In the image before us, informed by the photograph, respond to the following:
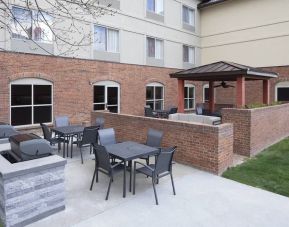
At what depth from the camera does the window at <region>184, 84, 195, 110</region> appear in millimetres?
19986

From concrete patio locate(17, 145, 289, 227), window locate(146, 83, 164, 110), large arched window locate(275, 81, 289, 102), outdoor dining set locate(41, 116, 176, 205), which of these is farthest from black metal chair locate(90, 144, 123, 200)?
large arched window locate(275, 81, 289, 102)

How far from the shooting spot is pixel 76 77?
42.6 feet

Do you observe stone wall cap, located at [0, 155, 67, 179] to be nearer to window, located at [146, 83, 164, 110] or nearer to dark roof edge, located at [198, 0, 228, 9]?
window, located at [146, 83, 164, 110]

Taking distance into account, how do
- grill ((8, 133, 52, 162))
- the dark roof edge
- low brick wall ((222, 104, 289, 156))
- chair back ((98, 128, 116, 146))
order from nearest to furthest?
grill ((8, 133, 52, 162)) → chair back ((98, 128, 116, 146)) → low brick wall ((222, 104, 289, 156)) → the dark roof edge

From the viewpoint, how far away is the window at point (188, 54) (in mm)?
19969

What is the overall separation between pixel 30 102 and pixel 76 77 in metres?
2.57

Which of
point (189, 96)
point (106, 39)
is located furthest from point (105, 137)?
point (189, 96)

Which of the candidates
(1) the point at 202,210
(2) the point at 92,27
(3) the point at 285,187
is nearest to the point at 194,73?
(2) the point at 92,27

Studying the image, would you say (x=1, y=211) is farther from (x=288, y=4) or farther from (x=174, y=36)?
(x=288, y=4)

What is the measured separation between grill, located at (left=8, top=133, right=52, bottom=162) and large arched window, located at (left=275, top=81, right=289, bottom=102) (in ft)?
53.2

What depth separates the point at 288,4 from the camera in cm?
1656

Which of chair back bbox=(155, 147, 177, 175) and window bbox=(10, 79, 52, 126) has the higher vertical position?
window bbox=(10, 79, 52, 126)

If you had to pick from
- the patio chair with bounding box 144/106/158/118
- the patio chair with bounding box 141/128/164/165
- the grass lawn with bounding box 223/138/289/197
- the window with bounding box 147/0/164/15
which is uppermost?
the window with bounding box 147/0/164/15

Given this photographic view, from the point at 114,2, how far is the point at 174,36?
18.5 feet
